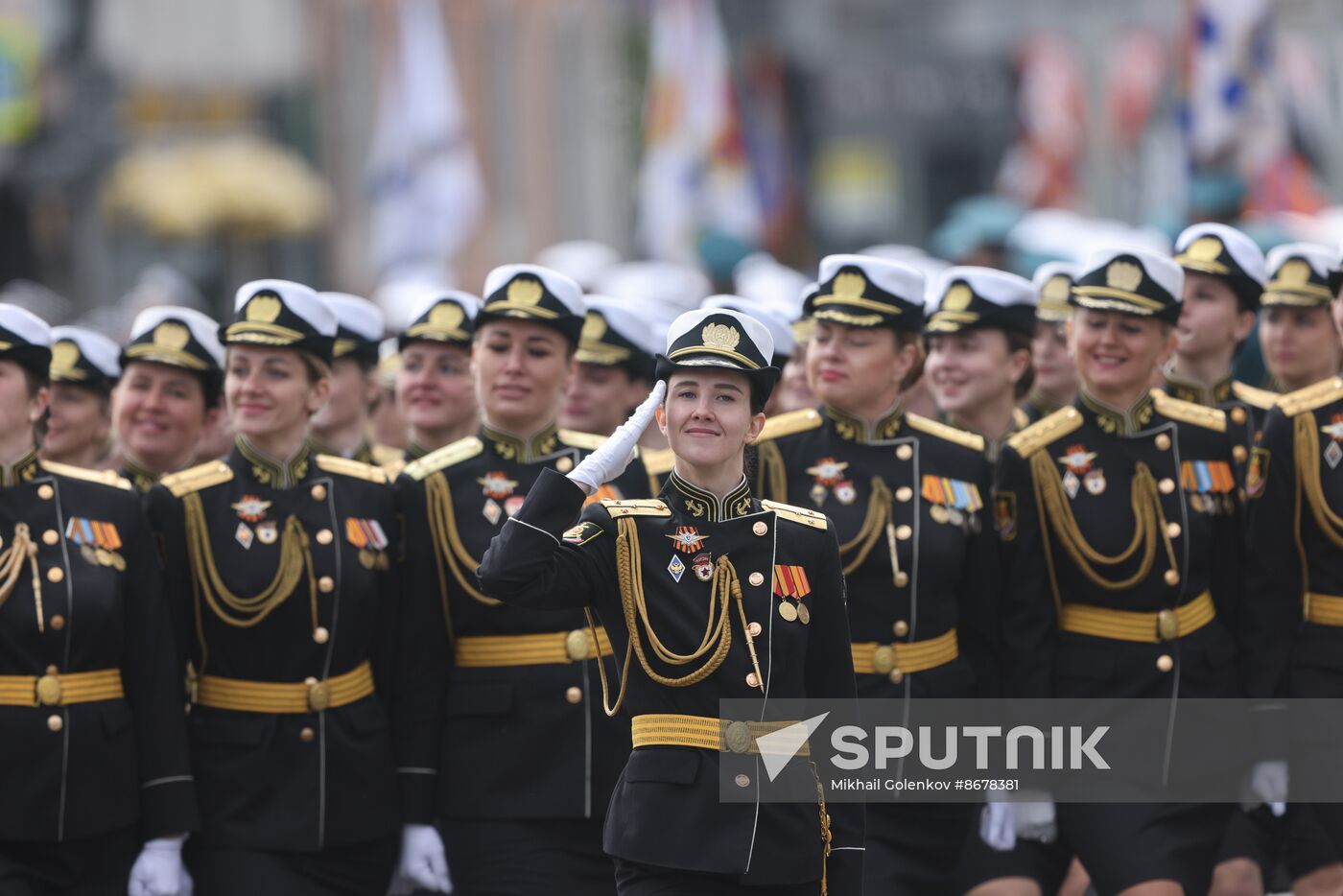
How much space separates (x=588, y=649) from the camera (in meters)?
8.01

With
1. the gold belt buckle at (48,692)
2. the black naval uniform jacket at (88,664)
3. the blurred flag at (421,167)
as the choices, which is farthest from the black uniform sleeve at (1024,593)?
the blurred flag at (421,167)

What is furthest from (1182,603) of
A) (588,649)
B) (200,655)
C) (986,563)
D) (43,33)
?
(43,33)

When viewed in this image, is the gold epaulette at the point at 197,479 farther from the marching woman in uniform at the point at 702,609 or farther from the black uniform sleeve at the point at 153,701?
the marching woman in uniform at the point at 702,609

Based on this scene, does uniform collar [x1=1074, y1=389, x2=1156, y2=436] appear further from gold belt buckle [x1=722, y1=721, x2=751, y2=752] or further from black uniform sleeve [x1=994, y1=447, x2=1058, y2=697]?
gold belt buckle [x1=722, y1=721, x2=751, y2=752]

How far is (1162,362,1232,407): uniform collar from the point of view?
970cm

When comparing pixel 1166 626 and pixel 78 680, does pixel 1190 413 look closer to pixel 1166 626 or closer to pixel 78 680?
pixel 1166 626

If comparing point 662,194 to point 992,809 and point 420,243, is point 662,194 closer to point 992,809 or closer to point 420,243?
point 420,243

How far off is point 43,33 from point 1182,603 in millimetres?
34231

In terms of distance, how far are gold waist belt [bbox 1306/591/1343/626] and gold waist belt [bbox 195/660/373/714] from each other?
10.8ft

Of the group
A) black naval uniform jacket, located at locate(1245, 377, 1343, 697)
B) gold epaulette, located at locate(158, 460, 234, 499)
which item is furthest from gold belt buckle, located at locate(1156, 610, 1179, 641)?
gold epaulette, located at locate(158, 460, 234, 499)

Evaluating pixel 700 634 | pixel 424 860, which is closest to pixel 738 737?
pixel 700 634

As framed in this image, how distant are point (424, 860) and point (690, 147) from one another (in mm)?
16329

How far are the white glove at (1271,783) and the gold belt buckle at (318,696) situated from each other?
3158mm

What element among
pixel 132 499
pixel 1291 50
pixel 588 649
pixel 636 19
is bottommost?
pixel 588 649
